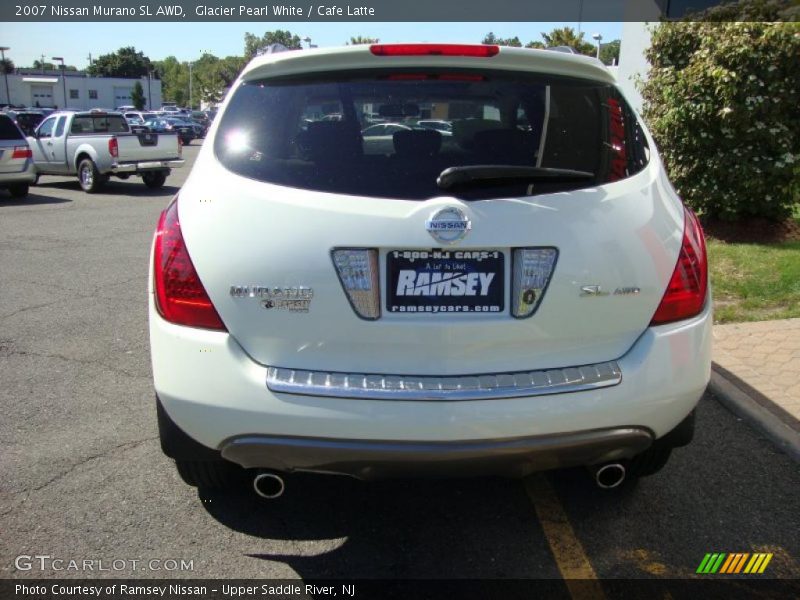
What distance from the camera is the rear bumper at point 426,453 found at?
2.32 metres

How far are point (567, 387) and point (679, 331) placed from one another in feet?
1.59

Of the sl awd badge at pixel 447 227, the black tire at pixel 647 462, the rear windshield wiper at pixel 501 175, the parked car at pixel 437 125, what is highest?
the parked car at pixel 437 125

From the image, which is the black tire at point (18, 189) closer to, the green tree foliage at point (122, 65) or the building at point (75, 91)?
the building at point (75, 91)

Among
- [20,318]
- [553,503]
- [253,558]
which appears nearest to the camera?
[253,558]

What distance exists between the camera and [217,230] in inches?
94.9

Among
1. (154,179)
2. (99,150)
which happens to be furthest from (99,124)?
(154,179)

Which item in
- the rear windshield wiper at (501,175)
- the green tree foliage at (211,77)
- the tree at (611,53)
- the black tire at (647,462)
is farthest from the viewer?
the green tree foliage at (211,77)

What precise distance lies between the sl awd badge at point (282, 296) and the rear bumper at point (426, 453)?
17.1 inches

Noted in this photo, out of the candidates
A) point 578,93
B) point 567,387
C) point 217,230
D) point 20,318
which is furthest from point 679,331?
point 20,318

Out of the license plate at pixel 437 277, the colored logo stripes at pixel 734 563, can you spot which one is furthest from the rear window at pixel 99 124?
the colored logo stripes at pixel 734 563

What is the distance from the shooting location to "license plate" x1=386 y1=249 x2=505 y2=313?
235 centimetres

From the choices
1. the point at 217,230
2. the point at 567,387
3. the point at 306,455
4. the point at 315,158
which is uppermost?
the point at 315,158

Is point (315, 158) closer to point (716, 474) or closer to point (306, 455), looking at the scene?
point (306, 455)

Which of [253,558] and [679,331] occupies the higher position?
[679,331]
